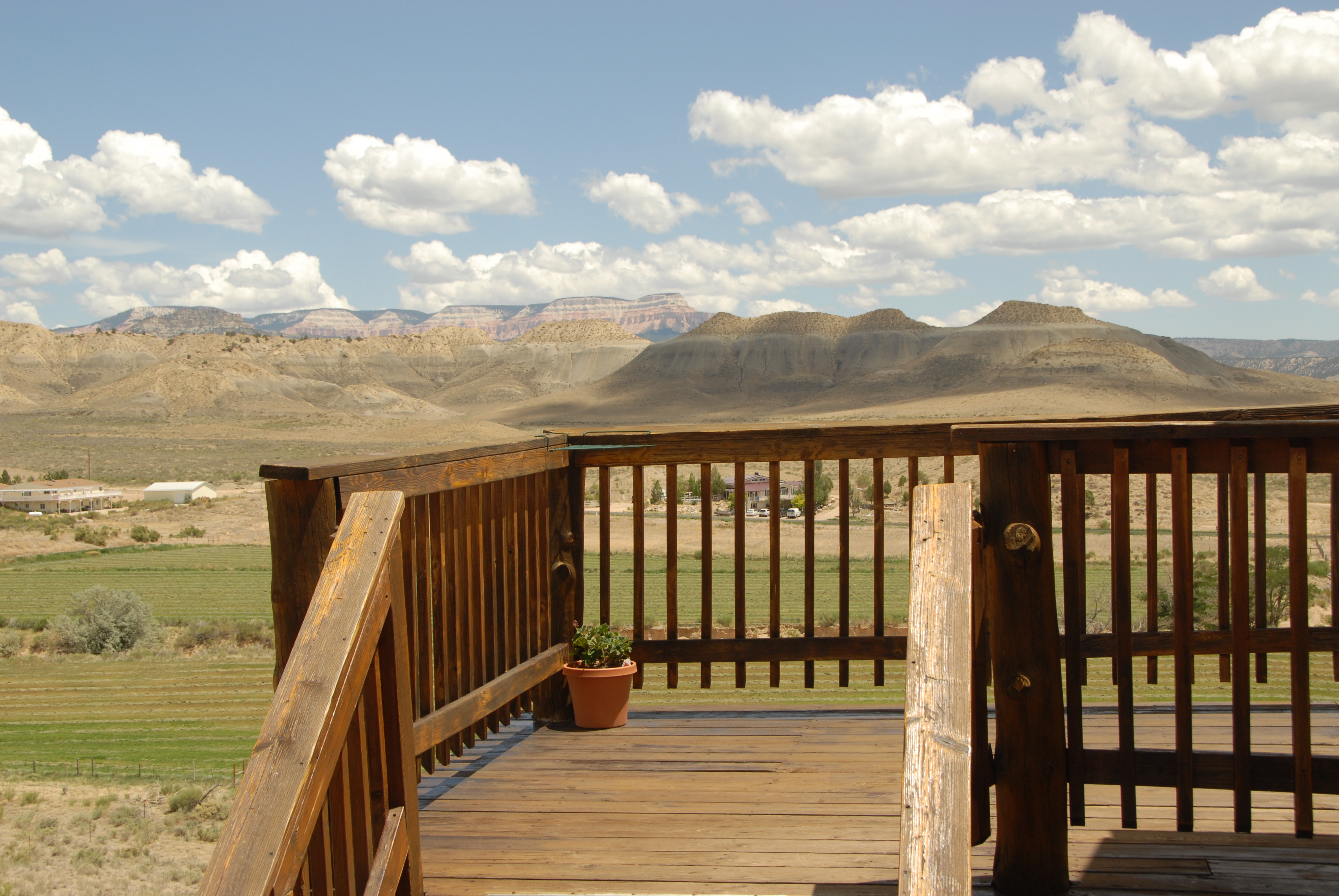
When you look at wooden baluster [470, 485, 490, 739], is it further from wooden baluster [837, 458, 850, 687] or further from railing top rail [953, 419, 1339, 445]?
railing top rail [953, 419, 1339, 445]

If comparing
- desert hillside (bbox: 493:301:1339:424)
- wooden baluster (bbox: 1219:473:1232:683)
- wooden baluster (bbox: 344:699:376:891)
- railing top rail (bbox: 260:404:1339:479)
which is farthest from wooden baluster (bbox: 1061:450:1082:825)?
desert hillside (bbox: 493:301:1339:424)

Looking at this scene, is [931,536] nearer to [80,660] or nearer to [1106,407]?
[80,660]

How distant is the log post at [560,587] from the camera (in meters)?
4.31

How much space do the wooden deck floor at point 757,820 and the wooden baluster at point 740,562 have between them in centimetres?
27

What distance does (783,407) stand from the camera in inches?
4188

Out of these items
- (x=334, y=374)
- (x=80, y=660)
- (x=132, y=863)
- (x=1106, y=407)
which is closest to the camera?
(x=132, y=863)

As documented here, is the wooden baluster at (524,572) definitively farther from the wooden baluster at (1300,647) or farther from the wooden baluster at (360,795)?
the wooden baluster at (1300,647)

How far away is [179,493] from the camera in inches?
1939

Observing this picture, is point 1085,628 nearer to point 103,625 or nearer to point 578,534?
point 578,534

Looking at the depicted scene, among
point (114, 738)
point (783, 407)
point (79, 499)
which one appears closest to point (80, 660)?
point (114, 738)

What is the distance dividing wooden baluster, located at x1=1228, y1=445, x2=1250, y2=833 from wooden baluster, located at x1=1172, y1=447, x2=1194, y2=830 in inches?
3.5

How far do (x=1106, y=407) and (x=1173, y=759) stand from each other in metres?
75.3

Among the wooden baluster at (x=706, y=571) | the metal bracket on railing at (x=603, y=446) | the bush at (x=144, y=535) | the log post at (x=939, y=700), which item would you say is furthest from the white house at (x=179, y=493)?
the log post at (x=939, y=700)

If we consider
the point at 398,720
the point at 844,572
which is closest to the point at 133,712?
the point at 844,572
